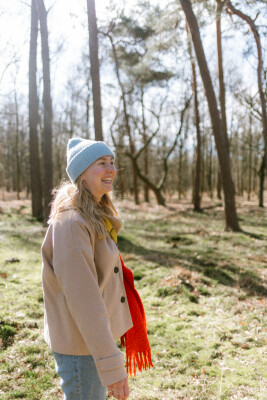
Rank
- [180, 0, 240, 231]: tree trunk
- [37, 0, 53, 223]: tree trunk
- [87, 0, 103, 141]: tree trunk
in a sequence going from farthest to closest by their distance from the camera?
[37, 0, 53, 223]: tree trunk
[180, 0, 240, 231]: tree trunk
[87, 0, 103, 141]: tree trunk

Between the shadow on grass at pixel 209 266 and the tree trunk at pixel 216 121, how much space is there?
304 cm

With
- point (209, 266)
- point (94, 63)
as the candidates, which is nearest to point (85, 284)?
point (209, 266)

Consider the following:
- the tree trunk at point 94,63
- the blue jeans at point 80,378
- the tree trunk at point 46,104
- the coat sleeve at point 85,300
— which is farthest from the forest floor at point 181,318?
the tree trunk at point 94,63

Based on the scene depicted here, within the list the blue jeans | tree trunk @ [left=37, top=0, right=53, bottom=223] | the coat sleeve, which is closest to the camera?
the coat sleeve

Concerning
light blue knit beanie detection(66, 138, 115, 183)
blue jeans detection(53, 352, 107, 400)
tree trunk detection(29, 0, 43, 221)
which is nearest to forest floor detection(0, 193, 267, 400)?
blue jeans detection(53, 352, 107, 400)

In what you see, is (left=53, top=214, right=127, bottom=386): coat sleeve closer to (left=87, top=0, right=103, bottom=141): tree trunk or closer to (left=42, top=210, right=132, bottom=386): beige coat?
(left=42, top=210, right=132, bottom=386): beige coat

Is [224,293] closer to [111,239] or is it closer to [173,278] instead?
[173,278]

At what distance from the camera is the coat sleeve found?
1443 millimetres

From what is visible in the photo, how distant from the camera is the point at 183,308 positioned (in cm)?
518

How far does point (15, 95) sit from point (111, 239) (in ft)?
82.6

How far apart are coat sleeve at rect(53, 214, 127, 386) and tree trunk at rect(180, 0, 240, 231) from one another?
31.4ft

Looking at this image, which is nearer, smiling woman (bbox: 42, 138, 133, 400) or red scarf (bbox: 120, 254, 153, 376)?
smiling woman (bbox: 42, 138, 133, 400)

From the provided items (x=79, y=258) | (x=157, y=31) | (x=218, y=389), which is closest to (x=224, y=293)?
(x=218, y=389)

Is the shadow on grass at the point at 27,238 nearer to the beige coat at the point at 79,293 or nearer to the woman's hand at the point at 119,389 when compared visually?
the beige coat at the point at 79,293
